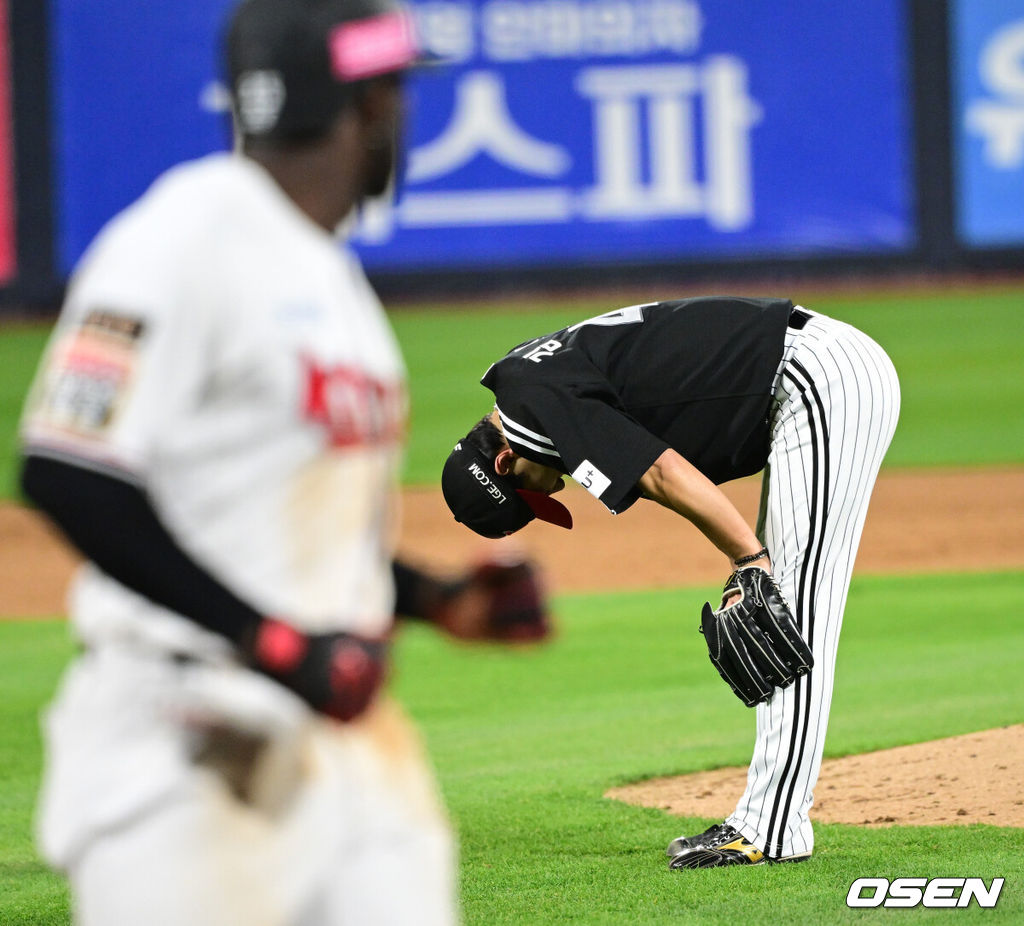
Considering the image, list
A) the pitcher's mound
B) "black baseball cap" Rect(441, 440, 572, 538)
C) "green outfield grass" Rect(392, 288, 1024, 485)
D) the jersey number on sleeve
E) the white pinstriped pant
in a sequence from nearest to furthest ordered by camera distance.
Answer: the white pinstriped pant → the jersey number on sleeve → "black baseball cap" Rect(441, 440, 572, 538) → the pitcher's mound → "green outfield grass" Rect(392, 288, 1024, 485)

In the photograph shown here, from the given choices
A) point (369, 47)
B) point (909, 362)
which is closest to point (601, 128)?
point (909, 362)

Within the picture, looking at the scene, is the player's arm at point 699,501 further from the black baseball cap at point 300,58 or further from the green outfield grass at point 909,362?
the green outfield grass at point 909,362

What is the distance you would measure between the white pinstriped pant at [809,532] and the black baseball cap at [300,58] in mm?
2487

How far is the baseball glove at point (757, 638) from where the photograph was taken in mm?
4176

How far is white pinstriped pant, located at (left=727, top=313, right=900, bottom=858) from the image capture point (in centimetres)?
429

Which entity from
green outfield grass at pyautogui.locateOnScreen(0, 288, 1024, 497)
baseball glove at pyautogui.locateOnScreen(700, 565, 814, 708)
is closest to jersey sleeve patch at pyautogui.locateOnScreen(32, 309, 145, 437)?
baseball glove at pyautogui.locateOnScreen(700, 565, 814, 708)

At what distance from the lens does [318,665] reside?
1.84 metres

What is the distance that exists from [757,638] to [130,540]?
8.44 ft

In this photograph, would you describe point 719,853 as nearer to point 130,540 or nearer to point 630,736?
point 630,736

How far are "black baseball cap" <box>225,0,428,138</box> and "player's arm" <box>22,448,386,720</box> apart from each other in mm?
502

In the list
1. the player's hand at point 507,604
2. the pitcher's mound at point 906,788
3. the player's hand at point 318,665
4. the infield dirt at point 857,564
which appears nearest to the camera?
the player's hand at point 318,665

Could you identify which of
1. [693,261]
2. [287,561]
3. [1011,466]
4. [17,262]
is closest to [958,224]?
[693,261]

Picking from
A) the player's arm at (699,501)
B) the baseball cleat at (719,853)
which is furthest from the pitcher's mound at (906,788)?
the player's arm at (699,501)

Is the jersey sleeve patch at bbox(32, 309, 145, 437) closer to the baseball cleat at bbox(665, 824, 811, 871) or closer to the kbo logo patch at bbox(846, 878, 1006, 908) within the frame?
the kbo logo patch at bbox(846, 878, 1006, 908)
